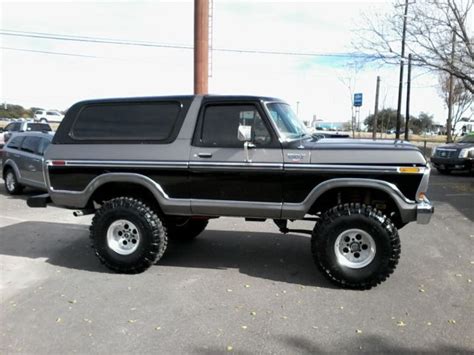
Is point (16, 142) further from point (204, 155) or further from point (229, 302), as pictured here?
point (229, 302)

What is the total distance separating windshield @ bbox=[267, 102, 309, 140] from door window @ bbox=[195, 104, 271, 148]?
190 millimetres

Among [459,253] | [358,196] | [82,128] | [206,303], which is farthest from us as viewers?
[459,253]

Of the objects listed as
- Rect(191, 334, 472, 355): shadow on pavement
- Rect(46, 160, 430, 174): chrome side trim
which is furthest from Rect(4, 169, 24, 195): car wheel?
Rect(191, 334, 472, 355): shadow on pavement

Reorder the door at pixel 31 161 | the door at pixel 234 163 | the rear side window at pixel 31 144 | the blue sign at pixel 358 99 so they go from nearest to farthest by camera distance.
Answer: the door at pixel 234 163
the door at pixel 31 161
the rear side window at pixel 31 144
the blue sign at pixel 358 99

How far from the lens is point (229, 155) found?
5.20m

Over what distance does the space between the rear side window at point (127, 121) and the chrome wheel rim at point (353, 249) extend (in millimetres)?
2311

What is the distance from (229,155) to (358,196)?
1556 mm

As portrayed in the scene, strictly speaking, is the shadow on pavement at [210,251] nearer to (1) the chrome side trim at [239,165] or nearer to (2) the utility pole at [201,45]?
(1) the chrome side trim at [239,165]

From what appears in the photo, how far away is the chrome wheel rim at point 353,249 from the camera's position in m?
5.00

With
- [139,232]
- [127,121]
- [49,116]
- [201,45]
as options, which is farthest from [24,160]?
[49,116]

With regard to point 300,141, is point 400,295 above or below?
below

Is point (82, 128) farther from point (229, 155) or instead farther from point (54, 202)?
point (229, 155)

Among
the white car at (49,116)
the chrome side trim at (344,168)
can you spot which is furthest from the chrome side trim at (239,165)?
the white car at (49,116)

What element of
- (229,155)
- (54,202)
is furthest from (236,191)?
(54,202)
